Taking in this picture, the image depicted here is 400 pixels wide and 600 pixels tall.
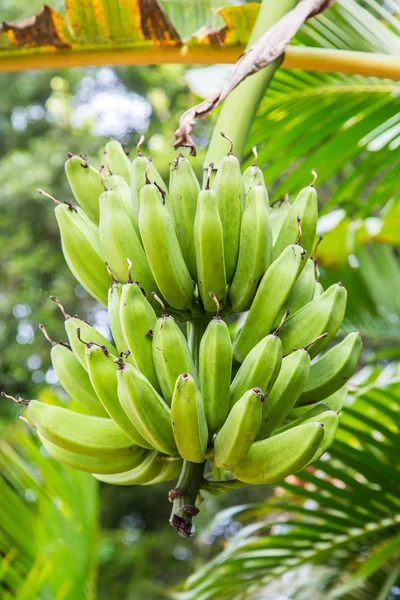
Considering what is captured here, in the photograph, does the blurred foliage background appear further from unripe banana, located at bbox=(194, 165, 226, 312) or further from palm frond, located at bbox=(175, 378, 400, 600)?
unripe banana, located at bbox=(194, 165, 226, 312)

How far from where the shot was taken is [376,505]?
117 centimetres

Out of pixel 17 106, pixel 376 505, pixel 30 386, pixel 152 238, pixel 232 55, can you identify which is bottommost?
pixel 30 386

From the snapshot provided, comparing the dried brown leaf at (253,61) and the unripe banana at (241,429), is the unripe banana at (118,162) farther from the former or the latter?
the unripe banana at (241,429)

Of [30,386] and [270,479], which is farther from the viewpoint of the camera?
[30,386]

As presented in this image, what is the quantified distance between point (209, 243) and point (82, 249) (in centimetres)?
14

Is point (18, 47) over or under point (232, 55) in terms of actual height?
under

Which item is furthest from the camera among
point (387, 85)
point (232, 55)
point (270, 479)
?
point (387, 85)

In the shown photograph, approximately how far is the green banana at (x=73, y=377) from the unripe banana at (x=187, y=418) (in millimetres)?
147

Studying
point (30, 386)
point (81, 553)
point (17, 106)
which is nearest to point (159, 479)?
point (81, 553)

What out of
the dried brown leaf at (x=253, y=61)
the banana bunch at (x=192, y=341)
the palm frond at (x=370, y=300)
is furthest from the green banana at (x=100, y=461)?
the palm frond at (x=370, y=300)

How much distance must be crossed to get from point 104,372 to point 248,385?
0.14 meters

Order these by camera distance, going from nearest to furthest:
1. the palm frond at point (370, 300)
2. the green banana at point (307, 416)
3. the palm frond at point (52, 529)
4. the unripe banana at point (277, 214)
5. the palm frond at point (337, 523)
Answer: the green banana at point (307, 416) < the unripe banana at point (277, 214) < the palm frond at point (337, 523) < the palm frond at point (52, 529) < the palm frond at point (370, 300)

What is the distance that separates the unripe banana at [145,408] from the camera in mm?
599

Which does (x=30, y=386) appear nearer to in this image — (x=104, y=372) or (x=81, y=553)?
(x=81, y=553)
